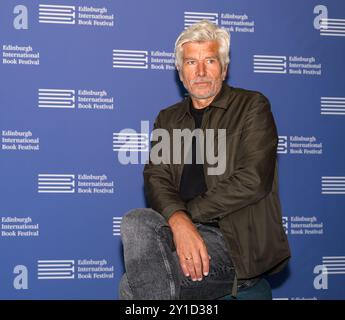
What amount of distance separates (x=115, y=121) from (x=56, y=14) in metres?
0.73

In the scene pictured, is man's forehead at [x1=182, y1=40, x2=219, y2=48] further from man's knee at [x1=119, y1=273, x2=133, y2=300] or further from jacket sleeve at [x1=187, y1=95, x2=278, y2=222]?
man's knee at [x1=119, y1=273, x2=133, y2=300]

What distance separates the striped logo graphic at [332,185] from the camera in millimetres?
3732

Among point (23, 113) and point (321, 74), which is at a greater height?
point (321, 74)

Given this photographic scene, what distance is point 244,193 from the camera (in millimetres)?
2137

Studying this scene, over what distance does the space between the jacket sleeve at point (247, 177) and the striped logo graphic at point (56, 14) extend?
1694 millimetres

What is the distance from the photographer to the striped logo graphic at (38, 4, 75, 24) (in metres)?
3.48

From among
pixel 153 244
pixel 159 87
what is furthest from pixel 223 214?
pixel 159 87

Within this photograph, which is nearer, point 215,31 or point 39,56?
point 215,31

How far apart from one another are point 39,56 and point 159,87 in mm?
742

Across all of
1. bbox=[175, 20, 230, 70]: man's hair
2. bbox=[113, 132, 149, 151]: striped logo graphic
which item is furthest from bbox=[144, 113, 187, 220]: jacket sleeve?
bbox=[113, 132, 149, 151]: striped logo graphic

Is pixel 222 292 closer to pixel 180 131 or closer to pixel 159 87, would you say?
pixel 180 131

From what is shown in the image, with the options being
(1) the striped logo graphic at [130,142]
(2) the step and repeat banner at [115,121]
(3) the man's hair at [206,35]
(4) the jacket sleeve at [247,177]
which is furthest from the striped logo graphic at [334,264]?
(3) the man's hair at [206,35]

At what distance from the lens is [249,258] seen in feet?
6.85

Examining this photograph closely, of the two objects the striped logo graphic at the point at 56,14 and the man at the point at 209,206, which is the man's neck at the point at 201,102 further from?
the striped logo graphic at the point at 56,14
